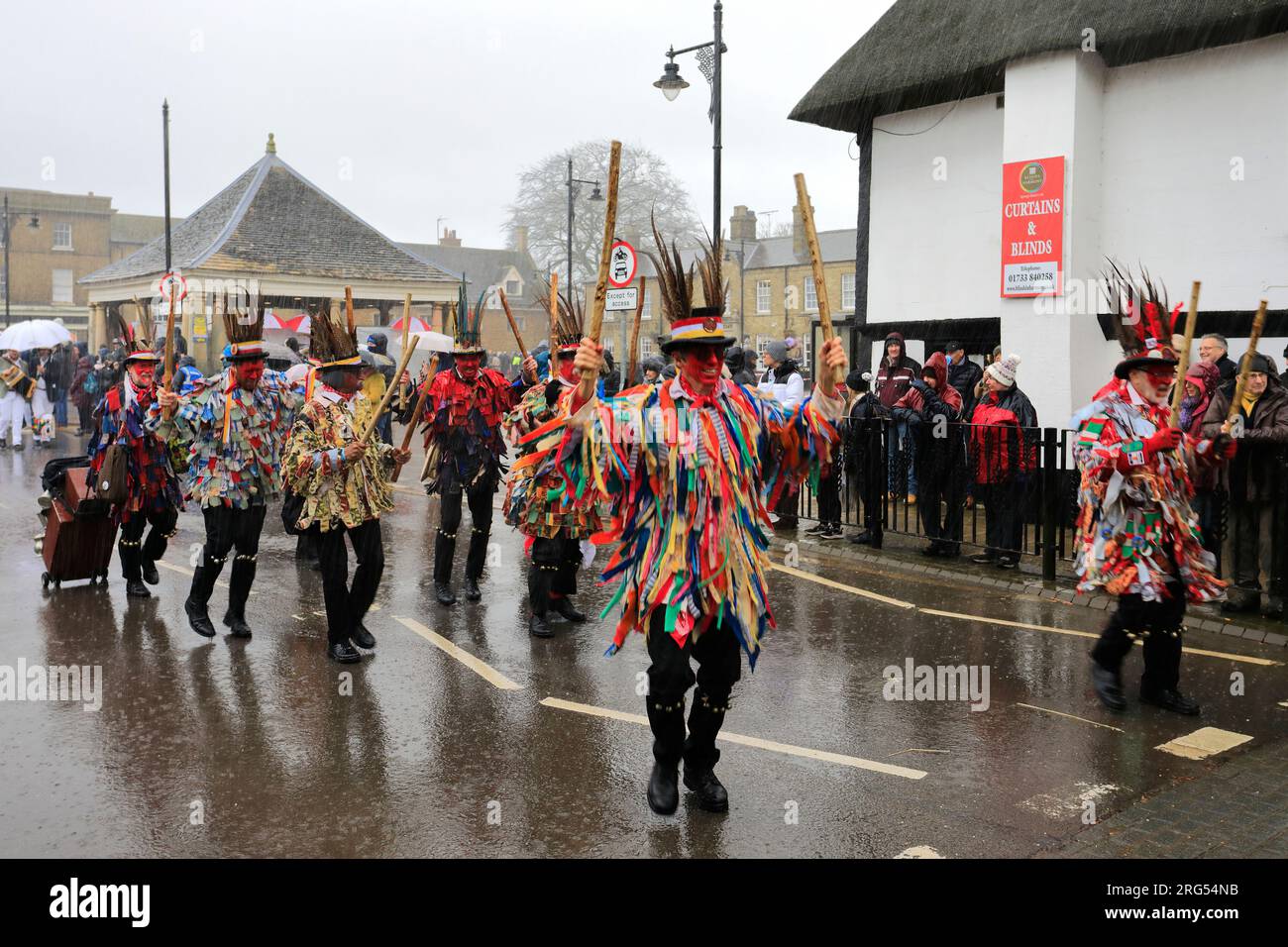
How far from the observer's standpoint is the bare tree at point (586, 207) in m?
59.7

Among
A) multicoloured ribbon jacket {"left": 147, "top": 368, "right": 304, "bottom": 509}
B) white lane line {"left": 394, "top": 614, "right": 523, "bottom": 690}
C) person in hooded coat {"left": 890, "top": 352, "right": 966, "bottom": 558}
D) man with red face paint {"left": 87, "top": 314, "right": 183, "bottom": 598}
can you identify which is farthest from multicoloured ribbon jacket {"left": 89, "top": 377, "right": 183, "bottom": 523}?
person in hooded coat {"left": 890, "top": 352, "right": 966, "bottom": 558}

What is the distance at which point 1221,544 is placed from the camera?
8.78 m

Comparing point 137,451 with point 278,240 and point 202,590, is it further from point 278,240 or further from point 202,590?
point 278,240

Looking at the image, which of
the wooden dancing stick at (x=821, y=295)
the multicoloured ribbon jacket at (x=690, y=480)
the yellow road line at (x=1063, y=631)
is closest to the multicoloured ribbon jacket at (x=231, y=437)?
the multicoloured ribbon jacket at (x=690, y=480)

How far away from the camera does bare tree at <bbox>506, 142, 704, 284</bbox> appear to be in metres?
59.7

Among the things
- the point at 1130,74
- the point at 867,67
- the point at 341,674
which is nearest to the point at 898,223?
the point at 867,67

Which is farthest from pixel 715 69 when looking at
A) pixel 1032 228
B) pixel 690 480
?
pixel 690 480

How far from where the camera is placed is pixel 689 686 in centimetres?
488

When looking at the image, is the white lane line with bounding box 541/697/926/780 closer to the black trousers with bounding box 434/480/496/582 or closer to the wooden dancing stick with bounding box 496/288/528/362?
the wooden dancing stick with bounding box 496/288/528/362

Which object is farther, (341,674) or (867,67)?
(867,67)
